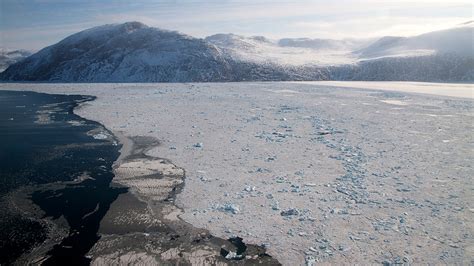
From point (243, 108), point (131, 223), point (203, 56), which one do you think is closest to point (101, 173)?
point (131, 223)

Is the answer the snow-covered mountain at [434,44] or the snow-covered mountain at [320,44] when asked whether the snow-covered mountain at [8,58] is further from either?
the snow-covered mountain at [434,44]

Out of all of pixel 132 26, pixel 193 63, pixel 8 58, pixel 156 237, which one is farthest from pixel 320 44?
pixel 156 237

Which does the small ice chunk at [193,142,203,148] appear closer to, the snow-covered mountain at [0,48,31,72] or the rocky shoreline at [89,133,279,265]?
the rocky shoreline at [89,133,279,265]

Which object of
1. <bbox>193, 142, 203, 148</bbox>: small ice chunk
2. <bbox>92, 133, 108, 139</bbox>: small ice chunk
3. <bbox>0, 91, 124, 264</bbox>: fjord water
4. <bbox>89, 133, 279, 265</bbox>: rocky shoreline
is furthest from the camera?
<bbox>92, 133, 108, 139</bbox>: small ice chunk

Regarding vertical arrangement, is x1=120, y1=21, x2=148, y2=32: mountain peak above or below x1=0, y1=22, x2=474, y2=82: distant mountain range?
above

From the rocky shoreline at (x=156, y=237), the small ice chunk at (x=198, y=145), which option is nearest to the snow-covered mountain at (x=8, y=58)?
the small ice chunk at (x=198, y=145)

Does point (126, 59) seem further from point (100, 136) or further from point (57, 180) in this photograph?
point (57, 180)

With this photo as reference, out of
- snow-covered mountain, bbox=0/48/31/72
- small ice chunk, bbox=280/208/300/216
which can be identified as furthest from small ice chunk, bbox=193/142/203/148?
snow-covered mountain, bbox=0/48/31/72
